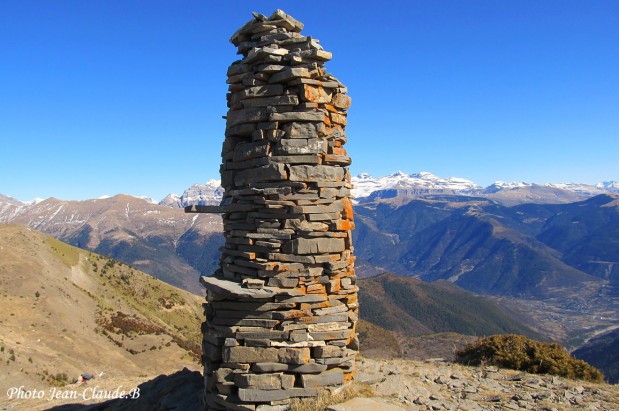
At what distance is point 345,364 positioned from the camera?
370 inches

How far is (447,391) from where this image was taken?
1294 cm

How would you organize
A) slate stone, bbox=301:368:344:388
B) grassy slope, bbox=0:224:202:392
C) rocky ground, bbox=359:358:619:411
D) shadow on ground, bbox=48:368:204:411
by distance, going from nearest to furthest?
slate stone, bbox=301:368:344:388 → rocky ground, bbox=359:358:619:411 → shadow on ground, bbox=48:368:204:411 → grassy slope, bbox=0:224:202:392

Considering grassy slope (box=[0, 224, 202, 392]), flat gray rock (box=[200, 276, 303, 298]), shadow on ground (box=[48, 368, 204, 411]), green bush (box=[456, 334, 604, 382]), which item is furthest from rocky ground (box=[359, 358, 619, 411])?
grassy slope (box=[0, 224, 202, 392])

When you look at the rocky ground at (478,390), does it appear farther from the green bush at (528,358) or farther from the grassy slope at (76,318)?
the grassy slope at (76,318)

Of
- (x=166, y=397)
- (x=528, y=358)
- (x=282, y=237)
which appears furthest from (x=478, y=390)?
(x=166, y=397)

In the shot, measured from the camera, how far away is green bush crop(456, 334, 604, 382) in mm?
17078

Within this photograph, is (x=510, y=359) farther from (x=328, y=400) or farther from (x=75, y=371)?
(x=75, y=371)

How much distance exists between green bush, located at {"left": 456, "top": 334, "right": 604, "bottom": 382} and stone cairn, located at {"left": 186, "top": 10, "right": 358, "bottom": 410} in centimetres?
1016

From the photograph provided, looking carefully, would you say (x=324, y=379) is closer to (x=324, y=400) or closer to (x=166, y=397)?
(x=324, y=400)

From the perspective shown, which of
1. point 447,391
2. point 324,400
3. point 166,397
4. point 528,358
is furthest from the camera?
point 528,358

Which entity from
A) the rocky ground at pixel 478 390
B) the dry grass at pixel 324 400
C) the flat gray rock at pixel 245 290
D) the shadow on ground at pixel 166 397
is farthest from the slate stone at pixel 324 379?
the shadow on ground at pixel 166 397

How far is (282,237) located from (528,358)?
1291 centimetres

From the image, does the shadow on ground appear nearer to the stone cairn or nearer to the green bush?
the stone cairn

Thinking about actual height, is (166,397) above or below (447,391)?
below
